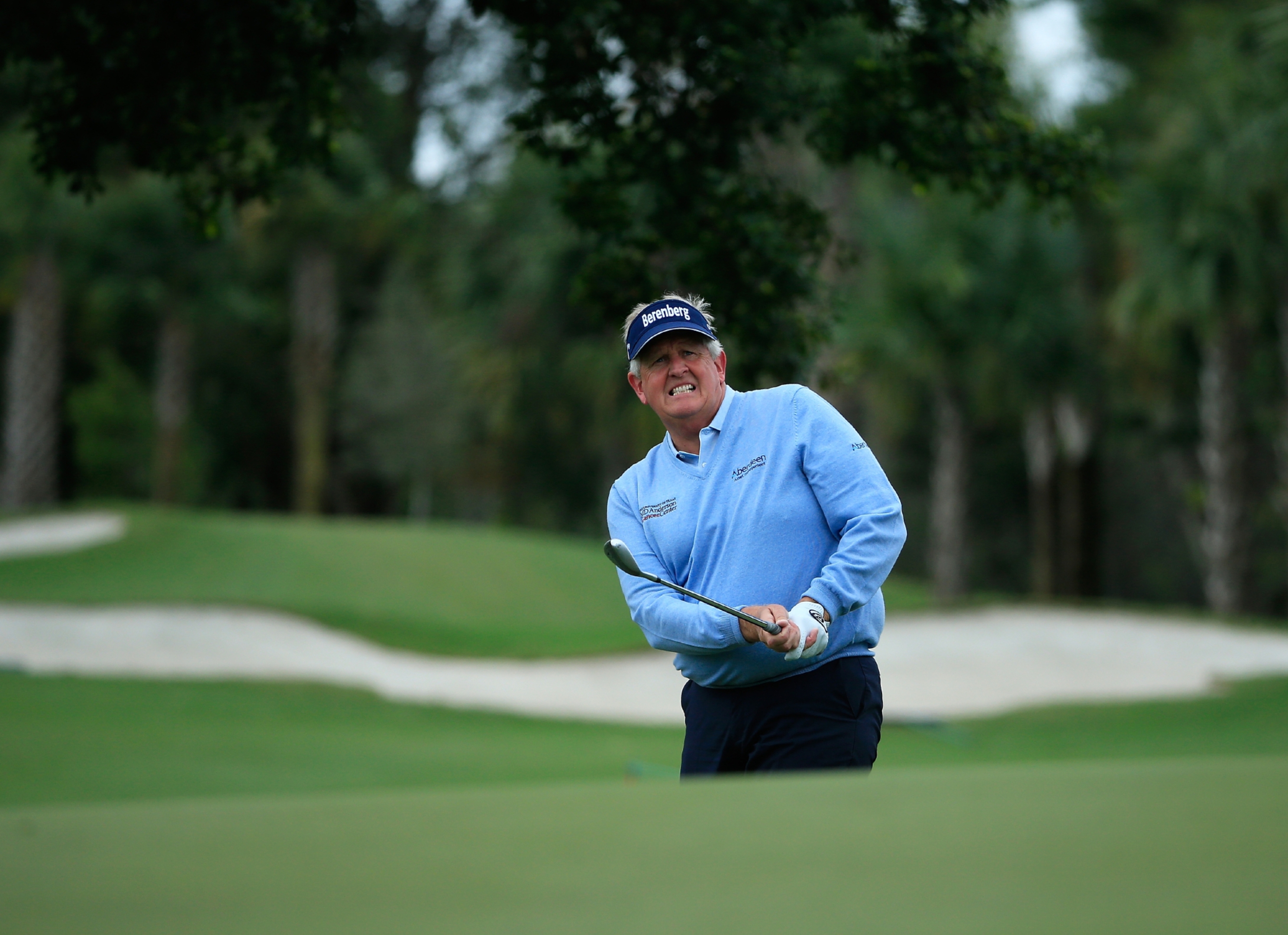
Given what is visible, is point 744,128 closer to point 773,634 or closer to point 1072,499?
point 773,634

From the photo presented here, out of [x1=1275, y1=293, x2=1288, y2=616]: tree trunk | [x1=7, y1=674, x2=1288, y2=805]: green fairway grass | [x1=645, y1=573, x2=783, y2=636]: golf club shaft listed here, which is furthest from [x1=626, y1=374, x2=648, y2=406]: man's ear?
[x1=1275, y1=293, x2=1288, y2=616]: tree trunk

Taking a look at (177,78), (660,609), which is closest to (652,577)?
(660,609)

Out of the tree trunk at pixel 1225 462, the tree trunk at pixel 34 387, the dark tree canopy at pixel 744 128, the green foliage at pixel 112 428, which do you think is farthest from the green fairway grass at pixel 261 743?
the green foliage at pixel 112 428

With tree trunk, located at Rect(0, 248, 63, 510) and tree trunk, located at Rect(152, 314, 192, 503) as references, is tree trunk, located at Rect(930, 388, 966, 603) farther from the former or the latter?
tree trunk, located at Rect(152, 314, 192, 503)

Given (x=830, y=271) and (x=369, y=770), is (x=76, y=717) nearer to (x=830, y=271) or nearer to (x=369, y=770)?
(x=369, y=770)

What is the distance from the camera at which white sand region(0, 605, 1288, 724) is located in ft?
48.9

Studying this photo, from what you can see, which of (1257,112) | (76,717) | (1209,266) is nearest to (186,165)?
(76,717)

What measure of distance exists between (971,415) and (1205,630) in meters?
7.49

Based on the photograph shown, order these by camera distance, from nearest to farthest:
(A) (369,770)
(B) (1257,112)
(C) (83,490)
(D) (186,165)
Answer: (D) (186,165) → (A) (369,770) → (B) (1257,112) → (C) (83,490)

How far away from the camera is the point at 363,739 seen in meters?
10.5

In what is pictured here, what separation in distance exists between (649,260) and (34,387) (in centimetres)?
2164

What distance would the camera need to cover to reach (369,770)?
8984 mm

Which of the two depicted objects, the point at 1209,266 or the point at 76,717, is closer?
the point at 76,717

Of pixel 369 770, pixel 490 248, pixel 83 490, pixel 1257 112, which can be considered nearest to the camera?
pixel 369 770
